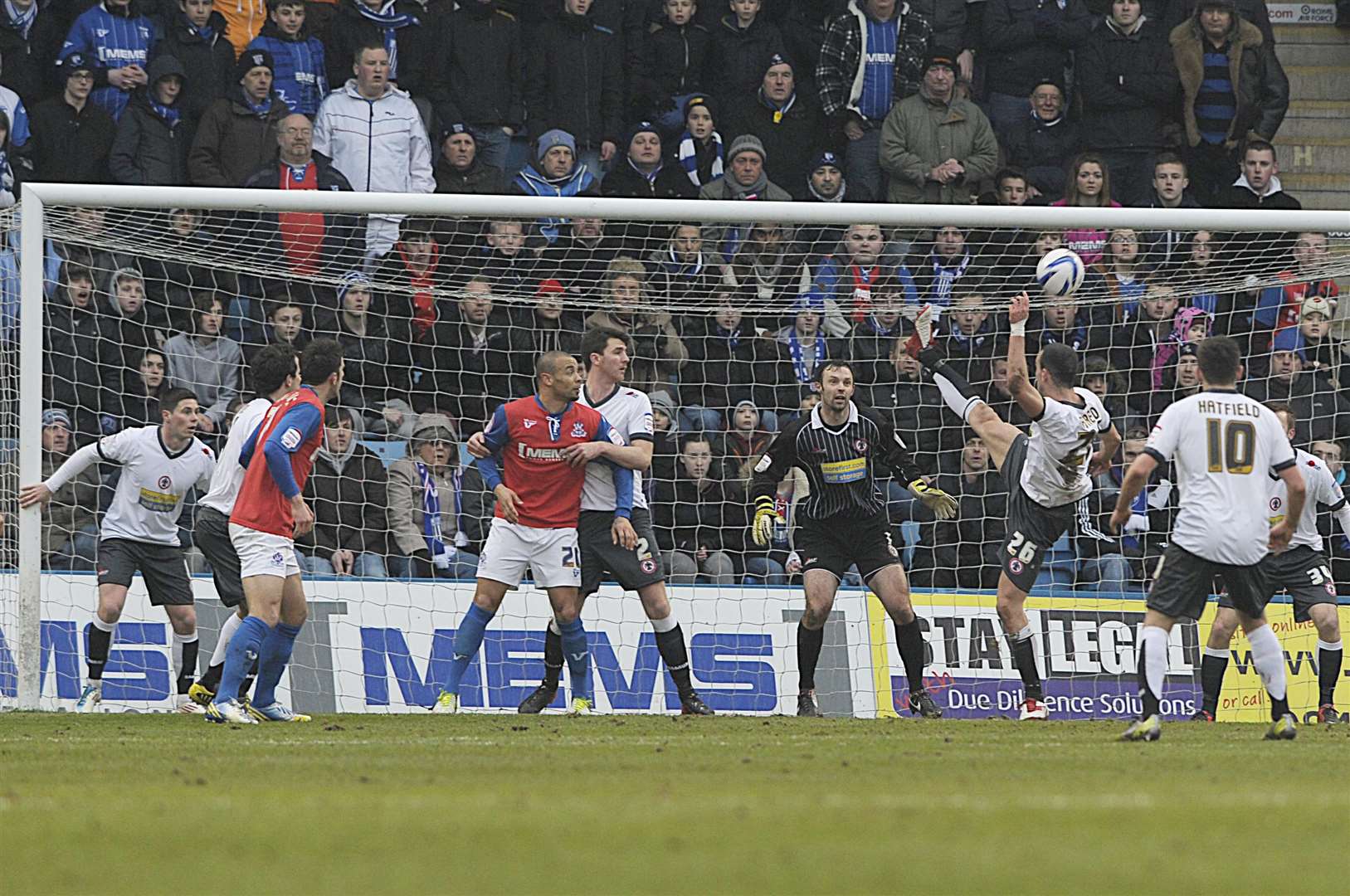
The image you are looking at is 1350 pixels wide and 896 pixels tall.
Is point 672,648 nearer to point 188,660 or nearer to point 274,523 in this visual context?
point 274,523

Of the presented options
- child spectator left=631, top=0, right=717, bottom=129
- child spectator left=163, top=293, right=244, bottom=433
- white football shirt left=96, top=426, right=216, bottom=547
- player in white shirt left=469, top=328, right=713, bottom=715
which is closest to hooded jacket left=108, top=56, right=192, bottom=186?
child spectator left=163, top=293, right=244, bottom=433

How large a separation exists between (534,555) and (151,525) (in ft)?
9.13

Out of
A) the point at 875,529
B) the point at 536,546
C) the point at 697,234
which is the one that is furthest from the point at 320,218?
the point at 875,529

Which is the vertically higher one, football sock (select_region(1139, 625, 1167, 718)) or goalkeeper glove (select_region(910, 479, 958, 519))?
goalkeeper glove (select_region(910, 479, 958, 519))

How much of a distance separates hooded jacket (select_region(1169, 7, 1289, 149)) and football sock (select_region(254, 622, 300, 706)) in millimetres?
10228

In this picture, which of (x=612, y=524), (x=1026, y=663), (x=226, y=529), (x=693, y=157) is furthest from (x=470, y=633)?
(x=693, y=157)

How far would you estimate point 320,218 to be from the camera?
14.2 metres

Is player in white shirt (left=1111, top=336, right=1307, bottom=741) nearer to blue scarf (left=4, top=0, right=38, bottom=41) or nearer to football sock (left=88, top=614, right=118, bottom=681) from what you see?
football sock (left=88, top=614, right=118, bottom=681)

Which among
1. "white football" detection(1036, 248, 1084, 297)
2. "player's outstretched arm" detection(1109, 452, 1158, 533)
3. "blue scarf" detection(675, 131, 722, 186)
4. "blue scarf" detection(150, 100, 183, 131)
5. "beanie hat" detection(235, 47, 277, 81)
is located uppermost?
"beanie hat" detection(235, 47, 277, 81)

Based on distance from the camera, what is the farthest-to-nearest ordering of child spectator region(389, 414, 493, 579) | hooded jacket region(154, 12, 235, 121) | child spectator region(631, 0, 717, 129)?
child spectator region(631, 0, 717, 129) < hooded jacket region(154, 12, 235, 121) < child spectator region(389, 414, 493, 579)

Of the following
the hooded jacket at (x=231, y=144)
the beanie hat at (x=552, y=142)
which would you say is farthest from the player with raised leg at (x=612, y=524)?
the hooded jacket at (x=231, y=144)

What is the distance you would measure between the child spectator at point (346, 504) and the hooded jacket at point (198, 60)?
3024 mm

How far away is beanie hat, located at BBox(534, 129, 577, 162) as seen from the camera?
15242mm

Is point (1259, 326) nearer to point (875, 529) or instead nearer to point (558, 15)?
point (875, 529)
